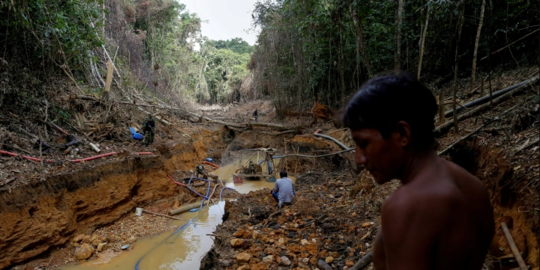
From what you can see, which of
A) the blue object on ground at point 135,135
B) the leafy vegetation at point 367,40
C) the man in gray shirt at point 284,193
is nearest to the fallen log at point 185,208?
the blue object on ground at point 135,135

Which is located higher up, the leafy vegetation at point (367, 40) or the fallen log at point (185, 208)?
the leafy vegetation at point (367, 40)

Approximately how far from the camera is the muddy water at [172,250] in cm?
564

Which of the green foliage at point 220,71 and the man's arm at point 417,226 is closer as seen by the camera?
the man's arm at point 417,226

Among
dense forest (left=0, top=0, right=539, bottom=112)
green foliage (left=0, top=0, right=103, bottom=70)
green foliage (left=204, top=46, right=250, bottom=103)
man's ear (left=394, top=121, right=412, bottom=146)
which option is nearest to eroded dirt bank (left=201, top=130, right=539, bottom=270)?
dense forest (left=0, top=0, right=539, bottom=112)

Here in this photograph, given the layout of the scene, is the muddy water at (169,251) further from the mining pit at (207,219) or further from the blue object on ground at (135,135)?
the blue object on ground at (135,135)

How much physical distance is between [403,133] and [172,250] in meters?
6.69

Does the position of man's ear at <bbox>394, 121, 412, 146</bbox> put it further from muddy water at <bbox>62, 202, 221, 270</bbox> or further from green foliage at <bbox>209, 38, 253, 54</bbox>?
green foliage at <bbox>209, 38, 253, 54</bbox>

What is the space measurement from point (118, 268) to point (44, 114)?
14.6 ft

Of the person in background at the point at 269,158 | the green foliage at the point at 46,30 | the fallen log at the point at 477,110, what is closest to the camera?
the fallen log at the point at 477,110

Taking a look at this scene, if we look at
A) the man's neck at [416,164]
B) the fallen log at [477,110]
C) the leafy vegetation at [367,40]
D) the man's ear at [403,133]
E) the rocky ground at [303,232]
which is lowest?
the rocky ground at [303,232]

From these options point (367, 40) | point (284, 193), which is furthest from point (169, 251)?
point (367, 40)

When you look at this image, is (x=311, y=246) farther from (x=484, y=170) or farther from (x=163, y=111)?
(x=163, y=111)

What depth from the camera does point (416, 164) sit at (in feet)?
3.13

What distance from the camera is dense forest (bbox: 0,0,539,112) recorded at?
573 cm
